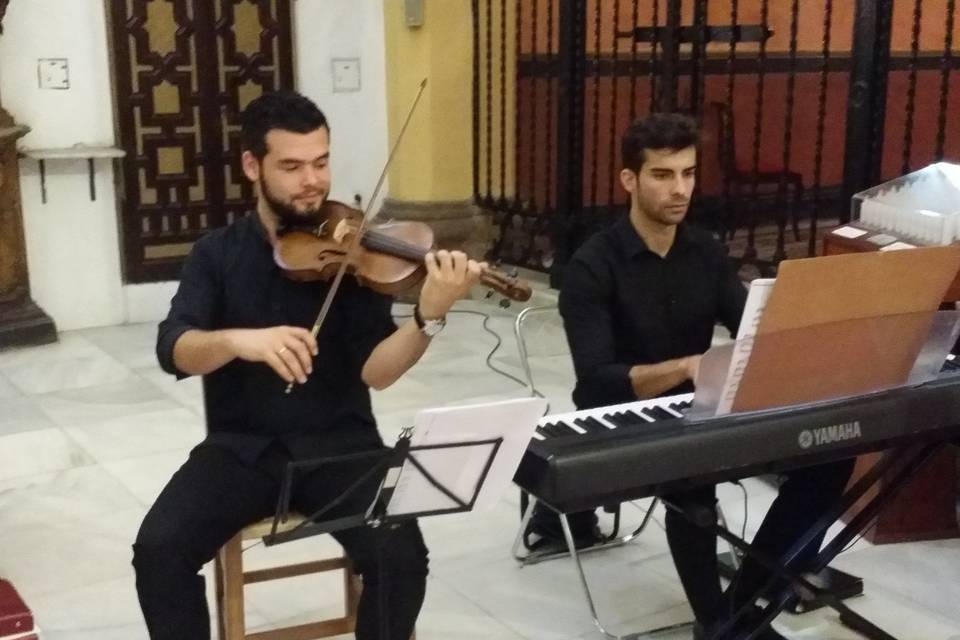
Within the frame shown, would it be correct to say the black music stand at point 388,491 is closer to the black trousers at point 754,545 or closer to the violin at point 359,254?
the violin at point 359,254

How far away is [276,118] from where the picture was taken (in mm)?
2119

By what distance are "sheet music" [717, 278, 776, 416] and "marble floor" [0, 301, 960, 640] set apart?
3.21ft

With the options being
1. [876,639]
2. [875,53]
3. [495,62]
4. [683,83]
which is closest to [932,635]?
[876,639]

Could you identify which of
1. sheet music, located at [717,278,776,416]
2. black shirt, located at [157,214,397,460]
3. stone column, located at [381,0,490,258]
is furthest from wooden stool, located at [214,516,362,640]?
stone column, located at [381,0,490,258]

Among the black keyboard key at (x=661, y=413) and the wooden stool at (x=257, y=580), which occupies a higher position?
the black keyboard key at (x=661, y=413)

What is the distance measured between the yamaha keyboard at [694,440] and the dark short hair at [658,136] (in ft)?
2.20

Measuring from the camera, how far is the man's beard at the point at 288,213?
2.17 meters

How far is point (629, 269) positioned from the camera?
7.94 ft

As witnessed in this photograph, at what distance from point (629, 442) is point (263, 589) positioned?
4.51 ft

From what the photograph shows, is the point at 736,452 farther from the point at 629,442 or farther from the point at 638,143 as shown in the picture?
the point at 638,143

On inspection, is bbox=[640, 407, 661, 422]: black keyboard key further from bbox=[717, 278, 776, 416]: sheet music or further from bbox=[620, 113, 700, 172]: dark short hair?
bbox=[620, 113, 700, 172]: dark short hair

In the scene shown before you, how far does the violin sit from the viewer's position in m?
2.14

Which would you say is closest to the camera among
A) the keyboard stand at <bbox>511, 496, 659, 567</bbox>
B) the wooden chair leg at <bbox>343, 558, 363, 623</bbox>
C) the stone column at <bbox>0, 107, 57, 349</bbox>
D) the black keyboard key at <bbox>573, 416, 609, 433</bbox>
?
the black keyboard key at <bbox>573, 416, 609, 433</bbox>

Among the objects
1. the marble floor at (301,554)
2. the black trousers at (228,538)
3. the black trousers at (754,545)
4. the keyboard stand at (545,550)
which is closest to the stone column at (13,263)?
the marble floor at (301,554)
